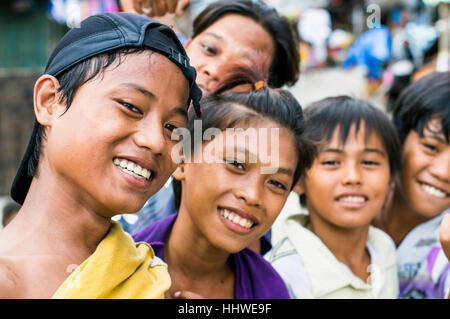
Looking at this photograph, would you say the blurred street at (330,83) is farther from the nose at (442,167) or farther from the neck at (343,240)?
the neck at (343,240)

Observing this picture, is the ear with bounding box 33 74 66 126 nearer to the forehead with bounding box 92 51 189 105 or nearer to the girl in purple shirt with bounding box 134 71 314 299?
the forehead with bounding box 92 51 189 105

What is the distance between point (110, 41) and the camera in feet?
4.06

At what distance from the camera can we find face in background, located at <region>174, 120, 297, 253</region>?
1.59m

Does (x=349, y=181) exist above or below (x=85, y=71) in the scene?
below

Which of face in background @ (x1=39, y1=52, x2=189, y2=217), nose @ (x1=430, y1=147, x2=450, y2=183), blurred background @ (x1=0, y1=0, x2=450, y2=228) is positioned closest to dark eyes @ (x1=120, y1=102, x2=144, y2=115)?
face in background @ (x1=39, y1=52, x2=189, y2=217)

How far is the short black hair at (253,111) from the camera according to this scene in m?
1.73

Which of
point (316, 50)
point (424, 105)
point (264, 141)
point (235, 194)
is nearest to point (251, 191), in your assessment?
point (235, 194)

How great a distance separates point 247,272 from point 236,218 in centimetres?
33

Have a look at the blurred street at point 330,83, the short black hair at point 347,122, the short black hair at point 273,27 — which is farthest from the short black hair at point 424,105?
the blurred street at point 330,83

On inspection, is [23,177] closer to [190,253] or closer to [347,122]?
[190,253]

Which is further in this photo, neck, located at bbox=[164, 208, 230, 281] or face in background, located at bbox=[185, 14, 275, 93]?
face in background, located at bbox=[185, 14, 275, 93]

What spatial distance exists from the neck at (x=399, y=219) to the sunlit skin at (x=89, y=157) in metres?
1.75

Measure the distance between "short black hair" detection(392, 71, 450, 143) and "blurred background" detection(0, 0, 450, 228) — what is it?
5.22ft

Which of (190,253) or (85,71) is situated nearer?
(85,71)
